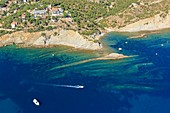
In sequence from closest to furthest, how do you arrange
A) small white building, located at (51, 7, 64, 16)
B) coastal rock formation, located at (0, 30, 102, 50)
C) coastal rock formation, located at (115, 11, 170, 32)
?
1. coastal rock formation, located at (0, 30, 102, 50)
2. small white building, located at (51, 7, 64, 16)
3. coastal rock formation, located at (115, 11, 170, 32)

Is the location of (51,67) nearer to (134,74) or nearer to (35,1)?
(134,74)

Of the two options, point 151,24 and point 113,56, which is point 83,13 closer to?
point 151,24

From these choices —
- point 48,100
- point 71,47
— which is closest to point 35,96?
point 48,100

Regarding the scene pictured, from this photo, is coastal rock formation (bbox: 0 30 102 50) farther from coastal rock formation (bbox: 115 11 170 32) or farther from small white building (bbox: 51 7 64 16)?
coastal rock formation (bbox: 115 11 170 32)

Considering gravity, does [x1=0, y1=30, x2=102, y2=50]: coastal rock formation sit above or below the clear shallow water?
above

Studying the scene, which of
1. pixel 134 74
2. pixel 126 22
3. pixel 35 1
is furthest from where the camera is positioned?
pixel 35 1

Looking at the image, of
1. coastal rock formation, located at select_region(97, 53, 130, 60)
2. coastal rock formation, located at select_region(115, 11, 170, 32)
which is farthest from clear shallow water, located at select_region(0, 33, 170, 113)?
coastal rock formation, located at select_region(115, 11, 170, 32)
